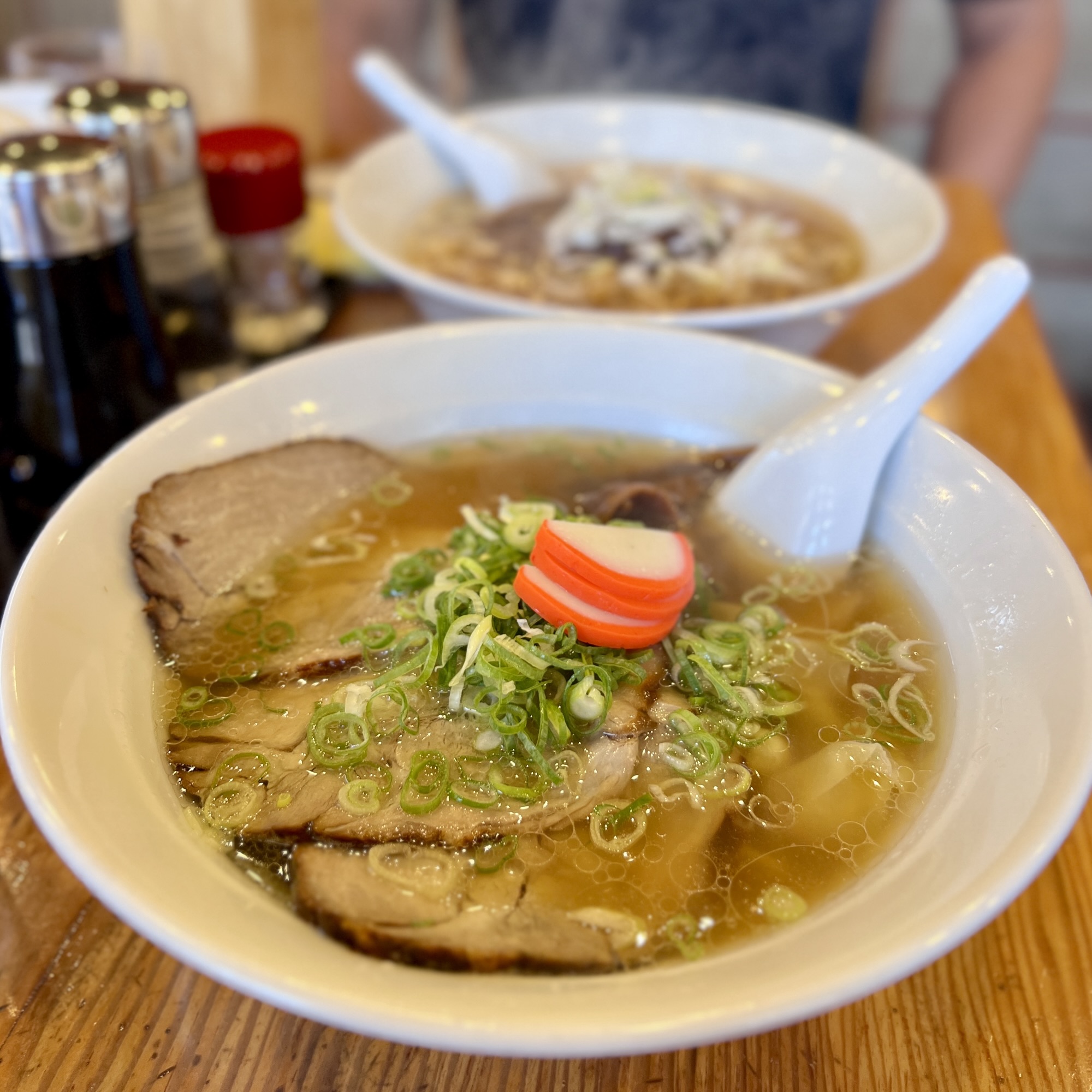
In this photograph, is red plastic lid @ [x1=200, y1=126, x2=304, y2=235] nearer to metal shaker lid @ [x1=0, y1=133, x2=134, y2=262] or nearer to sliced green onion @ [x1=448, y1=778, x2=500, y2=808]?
metal shaker lid @ [x1=0, y1=133, x2=134, y2=262]

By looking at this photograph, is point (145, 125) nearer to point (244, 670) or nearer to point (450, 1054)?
point (244, 670)

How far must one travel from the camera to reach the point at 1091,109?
4.32 m

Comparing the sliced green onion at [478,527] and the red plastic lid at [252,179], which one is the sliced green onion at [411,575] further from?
the red plastic lid at [252,179]

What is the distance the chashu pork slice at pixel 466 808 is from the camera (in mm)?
901

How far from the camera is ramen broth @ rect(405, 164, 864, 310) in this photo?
194 centimetres

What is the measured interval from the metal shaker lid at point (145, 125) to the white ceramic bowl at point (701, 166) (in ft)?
1.04

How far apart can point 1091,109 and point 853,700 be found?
14.9ft

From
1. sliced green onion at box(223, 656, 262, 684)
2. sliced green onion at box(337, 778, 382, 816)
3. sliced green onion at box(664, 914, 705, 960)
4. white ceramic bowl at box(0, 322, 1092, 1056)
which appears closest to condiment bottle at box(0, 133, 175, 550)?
white ceramic bowl at box(0, 322, 1092, 1056)

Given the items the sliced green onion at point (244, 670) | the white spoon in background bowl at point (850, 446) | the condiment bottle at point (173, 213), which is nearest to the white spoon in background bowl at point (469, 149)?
the condiment bottle at point (173, 213)

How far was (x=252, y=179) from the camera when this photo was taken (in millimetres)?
1861

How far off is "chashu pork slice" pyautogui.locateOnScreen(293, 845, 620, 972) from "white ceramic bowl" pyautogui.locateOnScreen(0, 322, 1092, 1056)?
3 cm

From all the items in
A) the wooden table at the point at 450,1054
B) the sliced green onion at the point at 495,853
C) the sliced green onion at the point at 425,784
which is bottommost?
the wooden table at the point at 450,1054

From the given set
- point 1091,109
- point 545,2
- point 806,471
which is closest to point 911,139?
point 1091,109

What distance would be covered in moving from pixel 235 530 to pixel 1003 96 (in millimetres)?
3330
